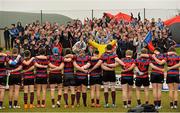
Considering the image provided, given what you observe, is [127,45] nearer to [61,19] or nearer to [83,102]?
[83,102]

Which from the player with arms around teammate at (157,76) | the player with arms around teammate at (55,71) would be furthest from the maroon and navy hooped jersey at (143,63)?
the player with arms around teammate at (55,71)

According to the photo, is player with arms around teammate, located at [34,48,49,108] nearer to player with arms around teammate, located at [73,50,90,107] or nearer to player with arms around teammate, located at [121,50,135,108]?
player with arms around teammate, located at [73,50,90,107]

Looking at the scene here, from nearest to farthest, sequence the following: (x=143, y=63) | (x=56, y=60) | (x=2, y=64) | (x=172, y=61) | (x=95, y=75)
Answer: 1. (x=172, y=61)
2. (x=143, y=63)
3. (x=2, y=64)
4. (x=56, y=60)
5. (x=95, y=75)

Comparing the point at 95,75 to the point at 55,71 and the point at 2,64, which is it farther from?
the point at 2,64

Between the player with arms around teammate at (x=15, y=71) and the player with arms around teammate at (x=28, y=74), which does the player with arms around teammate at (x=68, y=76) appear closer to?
the player with arms around teammate at (x=28, y=74)

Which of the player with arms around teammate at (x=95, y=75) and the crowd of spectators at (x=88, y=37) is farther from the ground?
the crowd of spectators at (x=88, y=37)

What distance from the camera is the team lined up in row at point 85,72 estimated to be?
1767 cm

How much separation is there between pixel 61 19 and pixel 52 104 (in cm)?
2712

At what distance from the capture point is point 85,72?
18.1 meters

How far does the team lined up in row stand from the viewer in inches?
696

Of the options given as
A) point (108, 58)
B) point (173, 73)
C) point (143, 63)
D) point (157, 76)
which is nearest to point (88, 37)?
point (108, 58)

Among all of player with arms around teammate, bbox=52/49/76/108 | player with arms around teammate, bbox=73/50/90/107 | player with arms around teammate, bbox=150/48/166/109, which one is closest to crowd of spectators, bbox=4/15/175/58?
player with arms around teammate, bbox=73/50/90/107

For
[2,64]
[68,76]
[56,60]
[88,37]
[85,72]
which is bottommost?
[68,76]

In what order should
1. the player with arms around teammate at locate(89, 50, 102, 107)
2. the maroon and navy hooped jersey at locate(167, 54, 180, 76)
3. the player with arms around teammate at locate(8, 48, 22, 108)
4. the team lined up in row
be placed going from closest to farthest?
the maroon and navy hooped jersey at locate(167, 54, 180, 76) → the team lined up in row → the player with arms around teammate at locate(8, 48, 22, 108) → the player with arms around teammate at locate(89, 50, 102, 107)
